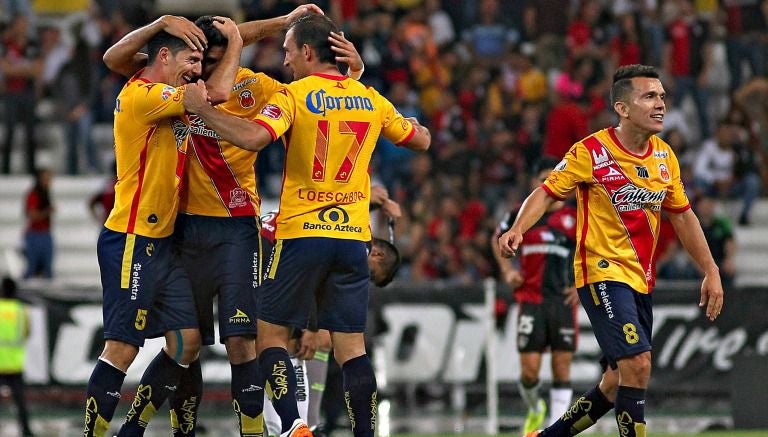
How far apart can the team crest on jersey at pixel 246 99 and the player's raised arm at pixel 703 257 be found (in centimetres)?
303

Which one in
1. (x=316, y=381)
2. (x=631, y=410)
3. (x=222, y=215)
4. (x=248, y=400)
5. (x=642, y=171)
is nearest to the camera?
(x=248, y=400)

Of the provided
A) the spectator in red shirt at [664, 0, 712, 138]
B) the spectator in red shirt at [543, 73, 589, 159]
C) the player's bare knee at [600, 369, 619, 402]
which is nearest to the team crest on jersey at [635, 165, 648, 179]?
the player's bare knee at [600, 369, 619, 402]

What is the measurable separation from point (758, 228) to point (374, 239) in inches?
484

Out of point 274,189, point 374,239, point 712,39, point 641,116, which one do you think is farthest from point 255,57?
point 641,116

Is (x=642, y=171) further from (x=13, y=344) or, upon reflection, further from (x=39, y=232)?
(x=39, y=232)

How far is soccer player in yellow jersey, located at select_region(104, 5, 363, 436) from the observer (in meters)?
9.24

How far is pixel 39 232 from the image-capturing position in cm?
1970

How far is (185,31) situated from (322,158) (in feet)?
3.87

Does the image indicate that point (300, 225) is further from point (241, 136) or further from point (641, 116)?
point (641, 116)

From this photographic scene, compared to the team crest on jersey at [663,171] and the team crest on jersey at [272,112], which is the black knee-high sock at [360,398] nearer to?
the team crest on jersey at [272,112]

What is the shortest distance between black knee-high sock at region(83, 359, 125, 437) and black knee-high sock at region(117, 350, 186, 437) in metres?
0.36

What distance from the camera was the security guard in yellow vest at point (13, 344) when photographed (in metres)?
14.8

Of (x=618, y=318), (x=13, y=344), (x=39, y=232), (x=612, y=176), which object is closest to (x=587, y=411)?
(x=618, y=318)

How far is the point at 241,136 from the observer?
8633 mm
